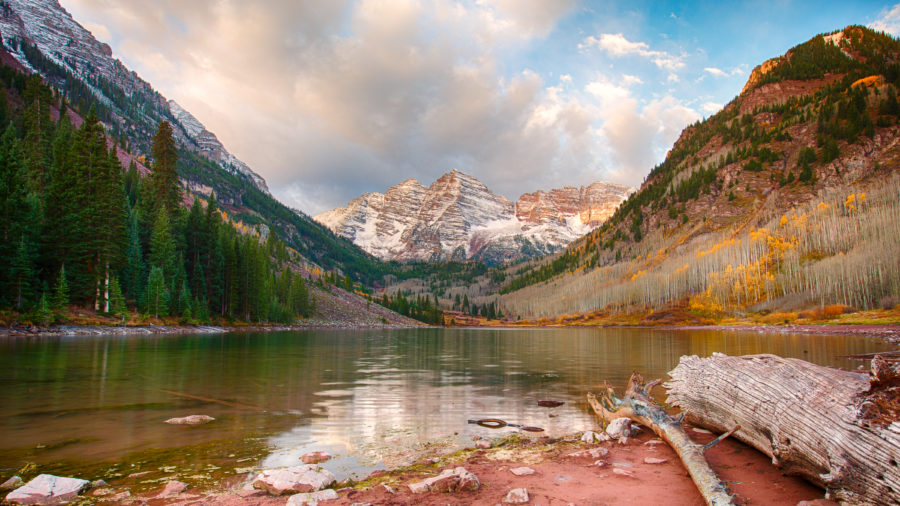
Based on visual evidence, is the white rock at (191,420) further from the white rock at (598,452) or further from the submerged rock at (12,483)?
the white rock at (598,452)

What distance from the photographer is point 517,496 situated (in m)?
7.34

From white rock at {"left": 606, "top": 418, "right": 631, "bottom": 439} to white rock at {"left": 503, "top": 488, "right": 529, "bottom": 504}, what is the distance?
5773 millimetres

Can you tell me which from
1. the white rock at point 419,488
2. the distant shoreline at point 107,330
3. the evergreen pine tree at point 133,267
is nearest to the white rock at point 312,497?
the white rock at point 419,488

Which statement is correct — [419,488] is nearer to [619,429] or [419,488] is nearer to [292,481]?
[292,481]

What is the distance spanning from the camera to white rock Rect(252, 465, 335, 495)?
25.6 feet

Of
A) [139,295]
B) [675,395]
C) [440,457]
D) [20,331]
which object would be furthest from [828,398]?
[139,295]

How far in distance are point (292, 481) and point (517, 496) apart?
4190 millimetres

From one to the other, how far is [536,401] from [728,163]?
22035 centimetres

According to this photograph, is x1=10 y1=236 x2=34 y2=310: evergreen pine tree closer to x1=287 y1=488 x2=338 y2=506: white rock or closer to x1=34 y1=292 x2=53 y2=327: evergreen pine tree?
x1=34 y1=292 x2=53 y2=327: evergreen pine tree

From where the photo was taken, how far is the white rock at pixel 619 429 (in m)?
12.1

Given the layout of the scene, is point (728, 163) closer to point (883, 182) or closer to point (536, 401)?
point (883, 182)

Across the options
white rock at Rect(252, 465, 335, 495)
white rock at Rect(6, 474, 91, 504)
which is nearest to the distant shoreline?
white rock at Rect(6, 474, 91, 504)

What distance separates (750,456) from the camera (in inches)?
394

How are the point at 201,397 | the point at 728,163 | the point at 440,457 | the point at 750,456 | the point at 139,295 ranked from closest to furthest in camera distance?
the point at 750,456 < the point at 440,457 < the point at 201,397 < the point at 139,295 < the point at 728,163
